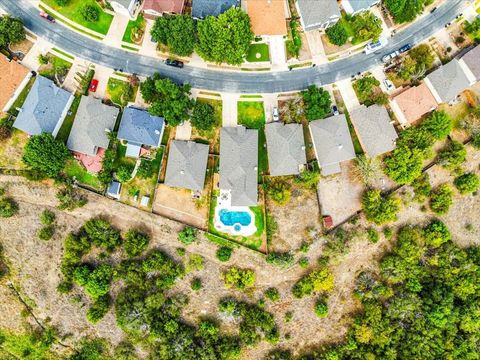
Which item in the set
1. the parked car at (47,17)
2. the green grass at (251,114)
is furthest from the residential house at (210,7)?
the parked car at (47,17)

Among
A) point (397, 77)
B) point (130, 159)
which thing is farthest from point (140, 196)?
point (397, 77)

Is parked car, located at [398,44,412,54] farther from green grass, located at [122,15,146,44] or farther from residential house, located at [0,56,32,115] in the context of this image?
residential house, located at [0,56,32,115]

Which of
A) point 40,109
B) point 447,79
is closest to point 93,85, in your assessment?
point 40,109

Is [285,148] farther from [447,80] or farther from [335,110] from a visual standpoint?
[447,80]

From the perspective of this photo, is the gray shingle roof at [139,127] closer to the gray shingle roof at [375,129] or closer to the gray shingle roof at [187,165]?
the gray shingle roof at [187,165]

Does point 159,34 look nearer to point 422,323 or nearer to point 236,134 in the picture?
point 236,134

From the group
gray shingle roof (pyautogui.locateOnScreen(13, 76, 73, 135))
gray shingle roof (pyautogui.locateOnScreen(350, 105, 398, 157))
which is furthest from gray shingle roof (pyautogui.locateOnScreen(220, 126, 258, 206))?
gray shingle roof (pyautogui.locateOnScreen(13, 76, 73, 135))
